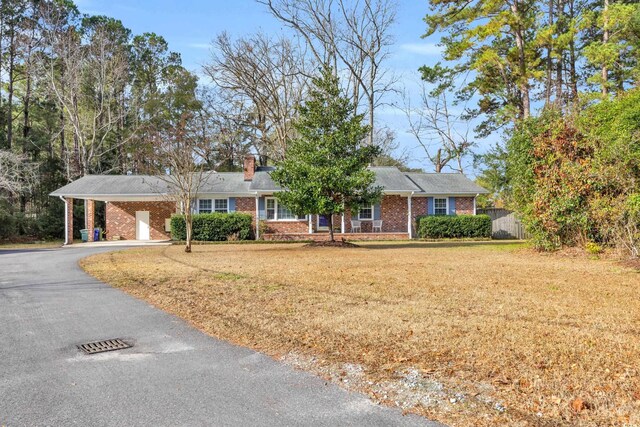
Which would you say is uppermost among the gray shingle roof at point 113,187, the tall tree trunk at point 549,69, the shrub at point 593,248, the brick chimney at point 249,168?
the tall tree trunk at point 549,69

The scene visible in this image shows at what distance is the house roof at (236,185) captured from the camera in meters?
24.5

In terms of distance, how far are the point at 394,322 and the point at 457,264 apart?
6843 millimetres

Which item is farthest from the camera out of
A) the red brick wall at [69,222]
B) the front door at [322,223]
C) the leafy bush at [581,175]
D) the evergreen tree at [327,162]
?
the front door at [322,223]

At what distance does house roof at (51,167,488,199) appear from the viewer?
24.5 meters

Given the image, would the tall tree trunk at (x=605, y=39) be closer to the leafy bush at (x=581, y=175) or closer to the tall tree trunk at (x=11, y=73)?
the leafy bush at (x=581, y=175)

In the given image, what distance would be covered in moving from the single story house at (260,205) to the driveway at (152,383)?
62.0ft

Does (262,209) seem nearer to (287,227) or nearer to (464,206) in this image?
(287,227)

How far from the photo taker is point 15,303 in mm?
7352

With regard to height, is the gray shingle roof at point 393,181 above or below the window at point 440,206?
above

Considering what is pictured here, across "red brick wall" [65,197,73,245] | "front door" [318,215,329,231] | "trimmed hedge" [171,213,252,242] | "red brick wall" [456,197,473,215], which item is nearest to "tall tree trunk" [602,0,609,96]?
"red brick wall" [456,197,473,215]

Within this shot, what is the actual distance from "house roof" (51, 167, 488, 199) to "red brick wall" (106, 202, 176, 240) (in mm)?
1192

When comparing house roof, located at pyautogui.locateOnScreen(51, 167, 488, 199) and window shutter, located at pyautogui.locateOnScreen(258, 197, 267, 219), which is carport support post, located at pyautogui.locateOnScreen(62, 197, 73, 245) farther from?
window shutter, located at pyautogui.locateOnScreen(258, 197, 267, 219)

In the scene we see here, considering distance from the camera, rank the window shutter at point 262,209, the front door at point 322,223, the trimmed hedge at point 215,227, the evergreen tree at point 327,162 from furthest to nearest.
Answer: the front door at point 322,223
the window shutter at point 262,209
the trimmed hedge at point 215,227
the evergreen tree at point 327,162

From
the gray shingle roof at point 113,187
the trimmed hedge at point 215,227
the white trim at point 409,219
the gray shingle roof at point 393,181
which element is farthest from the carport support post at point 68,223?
the white trim at point 409,219
